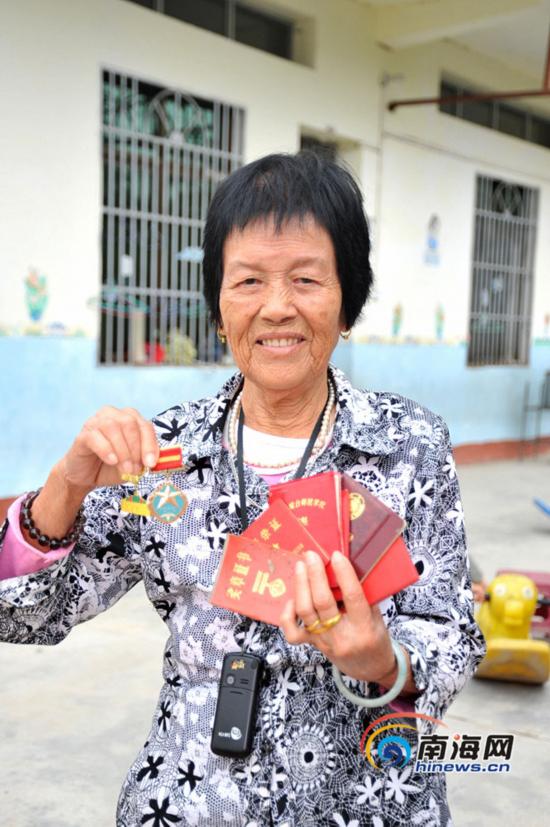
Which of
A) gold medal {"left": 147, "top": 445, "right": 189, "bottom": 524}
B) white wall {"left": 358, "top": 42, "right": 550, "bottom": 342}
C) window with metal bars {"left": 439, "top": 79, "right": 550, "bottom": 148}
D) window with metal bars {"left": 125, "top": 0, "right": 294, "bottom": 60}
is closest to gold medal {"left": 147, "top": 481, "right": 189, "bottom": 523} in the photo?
gold medal {"left": 147, "top": 445, "right": 189, "bottom": 524}

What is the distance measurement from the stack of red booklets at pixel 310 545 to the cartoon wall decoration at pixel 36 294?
4.57m

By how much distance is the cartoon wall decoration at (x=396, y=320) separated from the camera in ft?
27.2

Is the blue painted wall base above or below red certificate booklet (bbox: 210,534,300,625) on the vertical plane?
below

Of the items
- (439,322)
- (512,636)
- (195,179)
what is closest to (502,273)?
(439,322)

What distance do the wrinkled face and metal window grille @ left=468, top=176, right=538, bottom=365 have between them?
328 inches

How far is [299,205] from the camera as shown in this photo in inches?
54.0

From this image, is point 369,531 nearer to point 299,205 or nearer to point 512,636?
point 299,205

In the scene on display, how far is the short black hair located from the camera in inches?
54.2

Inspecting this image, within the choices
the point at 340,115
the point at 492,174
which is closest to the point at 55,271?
the point at 340,115

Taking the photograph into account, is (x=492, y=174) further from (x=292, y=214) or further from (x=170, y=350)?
(x=292, y=214)

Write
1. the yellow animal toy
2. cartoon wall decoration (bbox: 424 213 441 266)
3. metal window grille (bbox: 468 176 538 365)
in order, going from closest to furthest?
the yellow animal toy → cartoon wall decoration (bbox: 424 213 441 266) → metal window grille (bbox: 468 176 538 365)

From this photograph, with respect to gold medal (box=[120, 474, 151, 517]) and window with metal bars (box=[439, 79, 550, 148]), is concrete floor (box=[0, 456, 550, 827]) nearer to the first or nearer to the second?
gold medal (box=[120, 474, 151, 517])

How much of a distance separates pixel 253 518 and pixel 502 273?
911 cm

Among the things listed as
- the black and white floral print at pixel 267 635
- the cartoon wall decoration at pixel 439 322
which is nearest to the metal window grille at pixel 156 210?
the cartoon wall decoration at pixel 439 322
